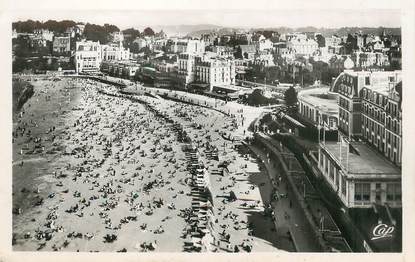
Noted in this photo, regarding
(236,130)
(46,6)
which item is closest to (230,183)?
(236,130)

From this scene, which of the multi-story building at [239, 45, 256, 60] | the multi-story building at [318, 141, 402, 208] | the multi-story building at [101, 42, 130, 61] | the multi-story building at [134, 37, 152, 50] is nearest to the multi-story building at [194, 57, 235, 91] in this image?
the multi-story building at [239, 45, 256, 60]

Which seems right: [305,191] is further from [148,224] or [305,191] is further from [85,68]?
[85,68]

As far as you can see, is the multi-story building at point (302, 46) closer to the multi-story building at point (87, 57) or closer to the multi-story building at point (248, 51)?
the multi-story building at point (248, 51)

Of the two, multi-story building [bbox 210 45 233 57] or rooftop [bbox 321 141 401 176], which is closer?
rooftop [bbox 321 141 401 176]

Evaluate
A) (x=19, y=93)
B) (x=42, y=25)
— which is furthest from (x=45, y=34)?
(x=19, y=93)

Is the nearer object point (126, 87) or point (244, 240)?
point (244, 240)

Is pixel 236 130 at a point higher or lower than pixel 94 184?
higher

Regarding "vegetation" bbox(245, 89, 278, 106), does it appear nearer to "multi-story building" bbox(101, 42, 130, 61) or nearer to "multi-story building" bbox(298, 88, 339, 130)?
"multi-story building" bbox(298, 88, 339, 130)
